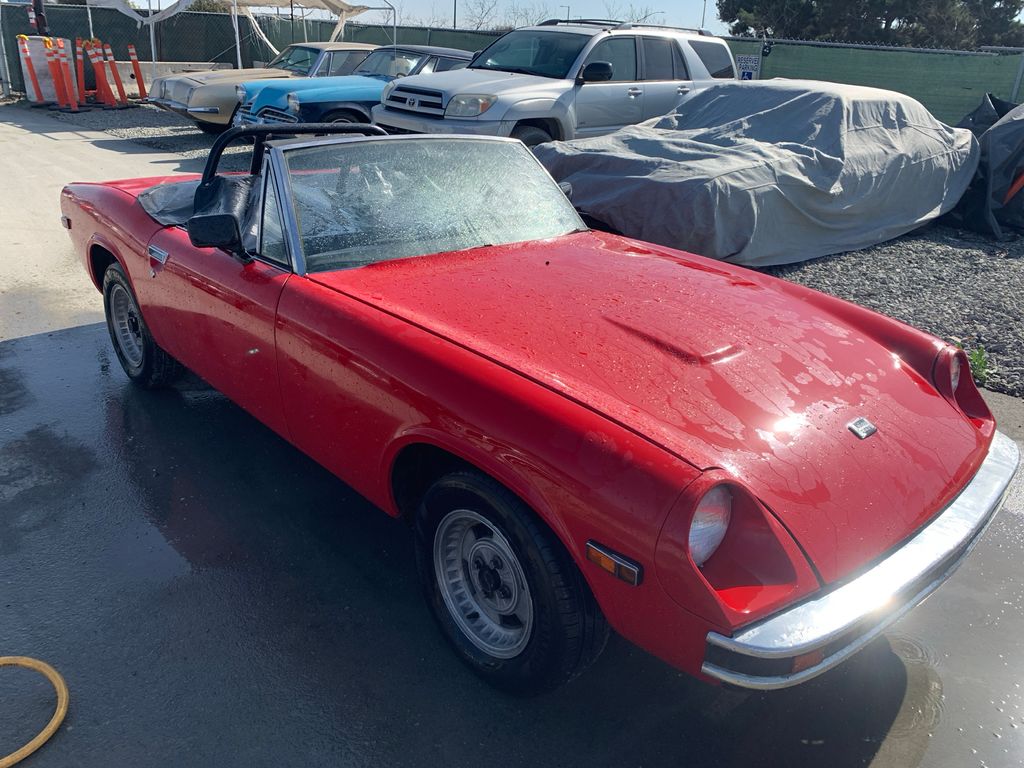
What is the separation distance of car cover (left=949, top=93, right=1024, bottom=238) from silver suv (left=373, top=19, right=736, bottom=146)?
363cm

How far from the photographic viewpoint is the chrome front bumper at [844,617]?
1963 mm

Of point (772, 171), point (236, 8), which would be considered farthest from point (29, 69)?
point (772, 171)

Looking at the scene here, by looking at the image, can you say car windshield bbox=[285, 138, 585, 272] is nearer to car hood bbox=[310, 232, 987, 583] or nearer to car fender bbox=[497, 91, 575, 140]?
car hood bbox=[310, 232, 987, 583]

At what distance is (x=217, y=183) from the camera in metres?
3.92

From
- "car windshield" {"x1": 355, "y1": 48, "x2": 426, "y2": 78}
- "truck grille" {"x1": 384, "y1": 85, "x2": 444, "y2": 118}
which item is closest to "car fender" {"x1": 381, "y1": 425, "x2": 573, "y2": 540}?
"truck grille" {"x1": 384, "y1": 85, "x2": 444, "y2": 118}

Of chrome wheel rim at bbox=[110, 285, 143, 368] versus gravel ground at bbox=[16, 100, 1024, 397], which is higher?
chrome wheel rim at bbox=[110, 285, 143, 368]

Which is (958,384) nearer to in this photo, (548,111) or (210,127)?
(548,111)

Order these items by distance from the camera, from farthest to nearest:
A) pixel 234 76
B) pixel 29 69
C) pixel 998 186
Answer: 1. pixel 29 69
2. pixel 234 76
3. pixel 998 186

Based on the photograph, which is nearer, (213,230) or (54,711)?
(54,711)

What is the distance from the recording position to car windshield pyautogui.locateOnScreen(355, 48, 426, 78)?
1260 centimetres

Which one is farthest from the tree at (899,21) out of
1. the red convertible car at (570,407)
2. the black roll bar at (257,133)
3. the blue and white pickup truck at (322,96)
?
the red convertible car at (570,407)

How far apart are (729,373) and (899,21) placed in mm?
31615

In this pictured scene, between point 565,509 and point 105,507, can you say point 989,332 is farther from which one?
point 105,507

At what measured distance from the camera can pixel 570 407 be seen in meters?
2.24
